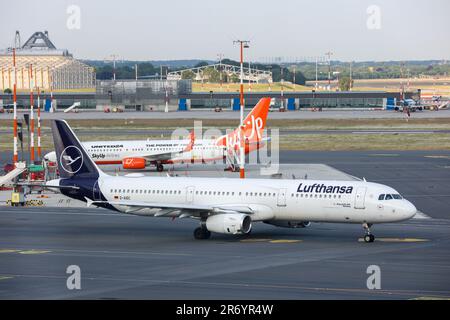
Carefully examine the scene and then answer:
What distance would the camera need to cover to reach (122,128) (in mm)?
162375

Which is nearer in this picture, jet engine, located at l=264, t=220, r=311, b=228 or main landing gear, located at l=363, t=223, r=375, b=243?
main landing gear, located at l=363, t=223, r=375, b=243

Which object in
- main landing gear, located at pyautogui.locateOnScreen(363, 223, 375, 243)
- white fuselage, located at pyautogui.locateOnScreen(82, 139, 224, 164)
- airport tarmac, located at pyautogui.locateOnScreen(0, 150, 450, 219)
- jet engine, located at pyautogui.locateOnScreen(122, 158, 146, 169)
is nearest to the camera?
main landing gear, located at pyautogui.locateOnScreen(363, 223, 375, 243)

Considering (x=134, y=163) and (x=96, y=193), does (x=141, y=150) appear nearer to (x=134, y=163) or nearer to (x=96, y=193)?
(x=134, y=163)

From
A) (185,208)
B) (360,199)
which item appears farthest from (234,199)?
(360,199)

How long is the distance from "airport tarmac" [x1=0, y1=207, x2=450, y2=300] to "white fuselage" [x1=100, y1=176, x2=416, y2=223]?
1766 mm

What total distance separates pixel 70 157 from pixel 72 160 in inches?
11.8

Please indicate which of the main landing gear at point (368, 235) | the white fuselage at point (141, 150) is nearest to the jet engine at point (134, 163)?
the white fuselage at point (141, 150)

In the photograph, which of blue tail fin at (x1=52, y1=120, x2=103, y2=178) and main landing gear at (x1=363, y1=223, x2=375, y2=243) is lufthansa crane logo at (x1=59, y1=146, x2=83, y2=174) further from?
main landing gear at (x1=363, y1=223, x2=375, y2=243)

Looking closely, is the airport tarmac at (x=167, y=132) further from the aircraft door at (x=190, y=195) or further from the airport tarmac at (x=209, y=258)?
the aircraft door at (x=190, y=195)

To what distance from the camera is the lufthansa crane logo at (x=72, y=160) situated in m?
62.8

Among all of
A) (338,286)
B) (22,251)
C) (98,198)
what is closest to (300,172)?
(98,198)

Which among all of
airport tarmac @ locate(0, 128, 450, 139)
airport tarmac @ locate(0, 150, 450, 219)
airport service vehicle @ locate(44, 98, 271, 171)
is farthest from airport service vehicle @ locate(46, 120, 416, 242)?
airport tarmac @ locate(0, 128, 450, 139)

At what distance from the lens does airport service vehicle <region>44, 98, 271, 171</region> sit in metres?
99.6
